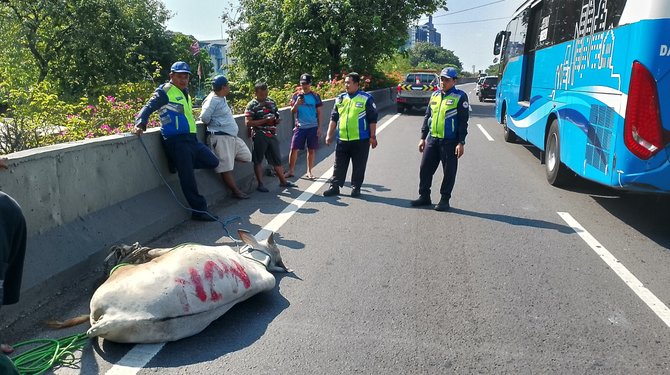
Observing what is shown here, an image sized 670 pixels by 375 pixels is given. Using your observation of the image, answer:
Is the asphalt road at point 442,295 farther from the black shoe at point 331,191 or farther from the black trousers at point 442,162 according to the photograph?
the black trousers at point 442,162

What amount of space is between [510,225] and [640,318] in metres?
2.56

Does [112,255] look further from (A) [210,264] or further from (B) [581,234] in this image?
(B) [581,234]

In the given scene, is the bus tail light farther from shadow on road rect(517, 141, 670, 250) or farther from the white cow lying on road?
the white cow lying on road

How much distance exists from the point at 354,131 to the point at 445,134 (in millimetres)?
1407

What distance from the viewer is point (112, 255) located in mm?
4484

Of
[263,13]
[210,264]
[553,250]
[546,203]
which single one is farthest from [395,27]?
[210,264]

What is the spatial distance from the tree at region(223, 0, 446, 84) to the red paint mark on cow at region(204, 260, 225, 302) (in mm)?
23869

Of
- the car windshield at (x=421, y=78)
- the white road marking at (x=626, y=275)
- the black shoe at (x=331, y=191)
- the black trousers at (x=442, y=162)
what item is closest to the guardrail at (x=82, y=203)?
the black shoe at (x=331, y=191)

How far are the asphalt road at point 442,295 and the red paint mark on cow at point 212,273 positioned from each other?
230mm

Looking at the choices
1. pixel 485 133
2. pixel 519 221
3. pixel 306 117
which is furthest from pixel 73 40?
pixel 519 221

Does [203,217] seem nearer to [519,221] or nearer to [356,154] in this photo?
[356,154]

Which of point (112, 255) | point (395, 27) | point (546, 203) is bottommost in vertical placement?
point (546, 203)

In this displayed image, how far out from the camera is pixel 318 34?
2739cm

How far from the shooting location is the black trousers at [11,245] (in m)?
2.79
